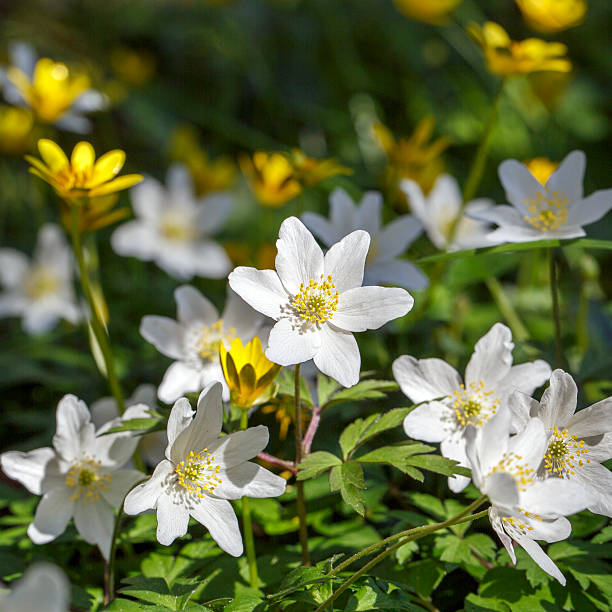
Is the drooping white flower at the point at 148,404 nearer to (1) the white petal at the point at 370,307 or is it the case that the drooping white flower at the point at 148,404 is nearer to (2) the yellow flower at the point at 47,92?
(1) the white petal at the point at 370,307

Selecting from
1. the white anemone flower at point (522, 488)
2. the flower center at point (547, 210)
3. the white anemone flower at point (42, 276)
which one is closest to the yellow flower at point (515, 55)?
the flower center at point (547, 210)

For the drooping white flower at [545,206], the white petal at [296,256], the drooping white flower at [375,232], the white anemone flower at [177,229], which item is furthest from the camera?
the white anemone flower at [177,229]

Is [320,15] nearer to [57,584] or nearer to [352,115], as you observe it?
[352,115]

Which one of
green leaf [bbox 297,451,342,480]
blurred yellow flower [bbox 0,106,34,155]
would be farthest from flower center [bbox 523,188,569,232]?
blurred yellow flower [bbox 0,106,34,155]

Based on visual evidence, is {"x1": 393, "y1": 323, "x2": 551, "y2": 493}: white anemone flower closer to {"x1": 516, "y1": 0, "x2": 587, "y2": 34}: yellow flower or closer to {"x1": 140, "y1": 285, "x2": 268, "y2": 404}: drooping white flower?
{"x1": 140, "y1": 285, "x2": 268, "y2": 404}: drooping white flower

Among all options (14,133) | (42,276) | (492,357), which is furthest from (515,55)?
(14,133)

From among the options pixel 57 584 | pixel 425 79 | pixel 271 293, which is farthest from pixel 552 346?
pixel 425 79
